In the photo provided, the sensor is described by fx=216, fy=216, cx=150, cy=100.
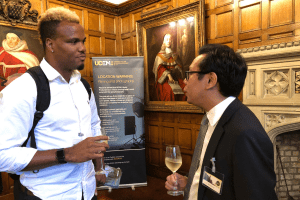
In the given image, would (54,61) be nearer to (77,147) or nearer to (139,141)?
(77,147)

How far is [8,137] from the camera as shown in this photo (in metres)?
1.11

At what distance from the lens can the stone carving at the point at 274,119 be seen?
2.83 m

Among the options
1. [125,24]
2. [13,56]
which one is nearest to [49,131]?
[13,56]

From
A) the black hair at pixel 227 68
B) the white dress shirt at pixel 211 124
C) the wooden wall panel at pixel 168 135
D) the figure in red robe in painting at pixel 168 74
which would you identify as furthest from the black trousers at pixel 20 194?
the wooden wall panel at pixel 168 135

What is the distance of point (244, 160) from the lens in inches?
37.0

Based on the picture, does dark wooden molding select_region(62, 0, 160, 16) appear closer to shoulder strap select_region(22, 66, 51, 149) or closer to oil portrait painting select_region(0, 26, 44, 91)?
oil portrait painting select_region(0, 26, 44, 91)

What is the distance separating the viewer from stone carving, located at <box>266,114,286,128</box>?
2828mm

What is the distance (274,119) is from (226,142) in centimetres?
225

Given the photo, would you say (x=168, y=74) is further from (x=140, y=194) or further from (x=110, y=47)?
(x=140, y=194)

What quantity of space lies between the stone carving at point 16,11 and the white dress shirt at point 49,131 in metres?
2.90

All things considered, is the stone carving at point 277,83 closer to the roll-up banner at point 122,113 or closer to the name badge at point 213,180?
the roll-up banner at point 122,113

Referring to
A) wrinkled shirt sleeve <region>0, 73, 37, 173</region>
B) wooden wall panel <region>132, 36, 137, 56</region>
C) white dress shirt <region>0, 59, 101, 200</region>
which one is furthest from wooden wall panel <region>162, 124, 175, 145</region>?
wrinkled shirt sleeve <region>0, 73, 37, 173</region>

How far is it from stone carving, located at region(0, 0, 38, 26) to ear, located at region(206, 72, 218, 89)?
3664mm

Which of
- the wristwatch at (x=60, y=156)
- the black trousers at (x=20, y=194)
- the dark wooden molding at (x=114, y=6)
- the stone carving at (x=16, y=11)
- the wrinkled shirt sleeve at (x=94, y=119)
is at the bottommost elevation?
the black trousers at (x=20, y=194)
